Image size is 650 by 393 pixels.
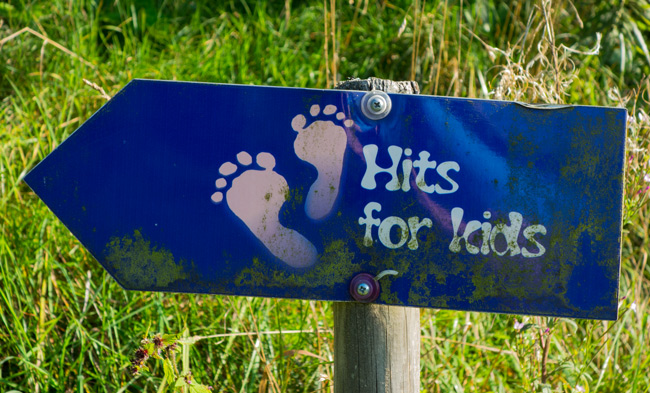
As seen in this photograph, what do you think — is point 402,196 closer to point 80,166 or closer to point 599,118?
point 599,118

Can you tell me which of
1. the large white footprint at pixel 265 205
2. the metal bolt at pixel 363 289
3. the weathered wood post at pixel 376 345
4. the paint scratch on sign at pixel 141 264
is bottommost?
the weathered wood post at pixel 376 345

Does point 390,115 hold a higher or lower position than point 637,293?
higher

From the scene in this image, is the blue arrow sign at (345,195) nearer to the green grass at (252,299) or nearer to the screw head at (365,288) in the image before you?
the screw head at (365,288)

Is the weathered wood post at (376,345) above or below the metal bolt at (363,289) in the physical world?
below

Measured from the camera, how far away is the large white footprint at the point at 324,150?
3.37ft

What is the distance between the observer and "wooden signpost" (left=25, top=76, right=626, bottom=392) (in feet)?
3.27

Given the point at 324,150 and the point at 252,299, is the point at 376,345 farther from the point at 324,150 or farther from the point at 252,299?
the point at 252,299

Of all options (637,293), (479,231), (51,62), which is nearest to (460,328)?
(637,293)

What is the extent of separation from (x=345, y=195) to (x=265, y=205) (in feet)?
0.44

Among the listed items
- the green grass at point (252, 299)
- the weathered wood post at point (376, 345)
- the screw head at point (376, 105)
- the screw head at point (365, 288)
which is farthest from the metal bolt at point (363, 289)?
the green grass at point (252, 299)

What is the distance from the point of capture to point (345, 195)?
103 centimetres

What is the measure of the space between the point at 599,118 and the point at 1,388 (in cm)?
174

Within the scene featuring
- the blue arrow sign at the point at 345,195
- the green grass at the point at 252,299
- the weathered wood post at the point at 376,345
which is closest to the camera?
the blue arrow sign at the point at 345,195

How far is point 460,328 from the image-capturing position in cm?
204
